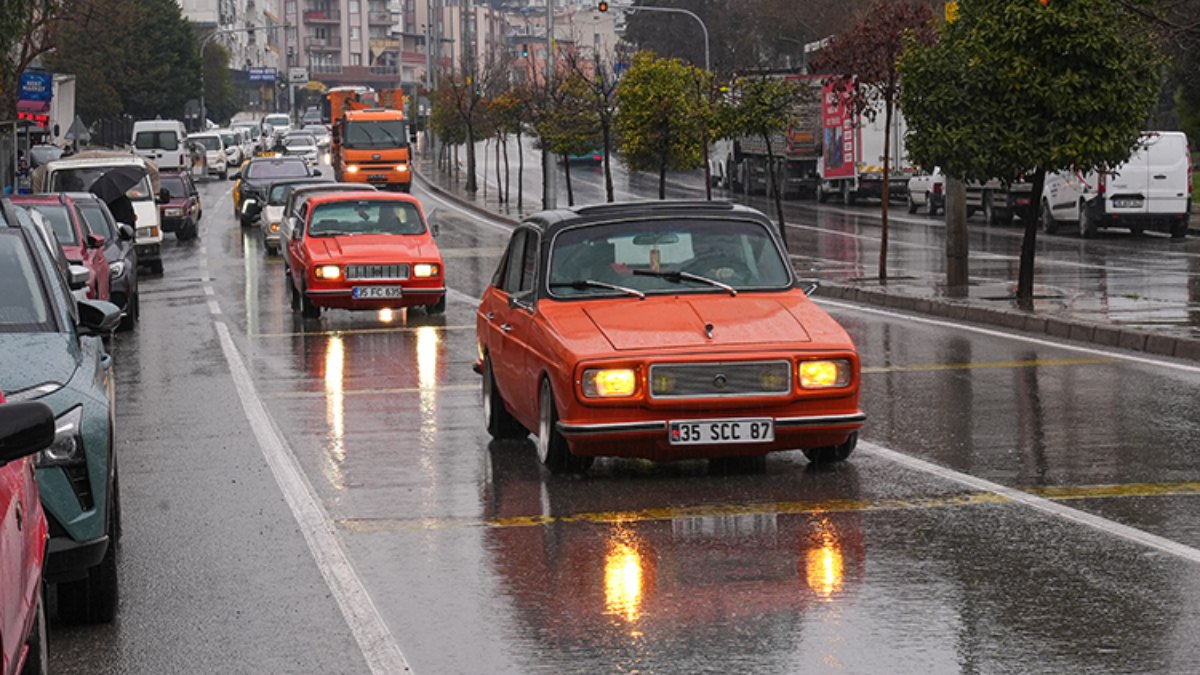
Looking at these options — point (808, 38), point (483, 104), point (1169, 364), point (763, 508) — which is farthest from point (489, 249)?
point (808, 38)

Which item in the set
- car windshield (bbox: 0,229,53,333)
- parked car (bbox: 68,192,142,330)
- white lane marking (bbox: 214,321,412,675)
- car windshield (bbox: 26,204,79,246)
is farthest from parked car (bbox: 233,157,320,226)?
car windshield (bbox: 0,229,53,333)

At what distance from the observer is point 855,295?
25.8 m

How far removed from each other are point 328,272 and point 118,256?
268 cm

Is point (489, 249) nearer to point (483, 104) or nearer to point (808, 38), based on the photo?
point (483, 104)

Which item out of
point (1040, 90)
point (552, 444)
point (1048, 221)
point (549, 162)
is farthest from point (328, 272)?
point (549, 162)

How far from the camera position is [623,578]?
8.32 meters

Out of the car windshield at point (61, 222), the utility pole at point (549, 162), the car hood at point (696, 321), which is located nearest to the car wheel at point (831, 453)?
the car hood at point (696, 321)

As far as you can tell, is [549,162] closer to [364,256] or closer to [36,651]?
[364,256]

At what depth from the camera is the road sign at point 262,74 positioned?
172 meters

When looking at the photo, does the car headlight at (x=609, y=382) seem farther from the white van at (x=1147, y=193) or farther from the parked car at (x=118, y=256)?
the white van at (x=1147, y=193)

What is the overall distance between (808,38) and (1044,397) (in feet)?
265

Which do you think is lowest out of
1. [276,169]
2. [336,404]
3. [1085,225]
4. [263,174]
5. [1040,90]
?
[336,404]

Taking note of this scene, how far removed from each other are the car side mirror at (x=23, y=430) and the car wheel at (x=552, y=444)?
247 inches

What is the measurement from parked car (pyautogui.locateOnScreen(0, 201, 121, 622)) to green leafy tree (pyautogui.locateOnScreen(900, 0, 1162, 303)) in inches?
626
